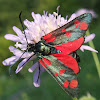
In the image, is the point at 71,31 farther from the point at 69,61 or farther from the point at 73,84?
the point at 73,84

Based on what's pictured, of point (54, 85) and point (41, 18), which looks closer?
point (41, 18)

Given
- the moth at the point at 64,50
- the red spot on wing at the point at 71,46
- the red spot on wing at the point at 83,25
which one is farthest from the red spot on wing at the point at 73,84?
the red spot on wing at the point at 83,25

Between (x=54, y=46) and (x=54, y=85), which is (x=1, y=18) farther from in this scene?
(x=54, y=46)

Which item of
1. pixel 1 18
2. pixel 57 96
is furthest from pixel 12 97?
pixel 1 18

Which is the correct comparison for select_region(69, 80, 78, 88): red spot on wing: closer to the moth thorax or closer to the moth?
the moth

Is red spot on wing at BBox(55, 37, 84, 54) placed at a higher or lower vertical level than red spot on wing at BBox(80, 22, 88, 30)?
lower

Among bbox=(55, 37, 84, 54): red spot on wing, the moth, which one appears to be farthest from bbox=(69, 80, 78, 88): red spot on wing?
bbox=(55, 37, 84, 54): red spot on wing

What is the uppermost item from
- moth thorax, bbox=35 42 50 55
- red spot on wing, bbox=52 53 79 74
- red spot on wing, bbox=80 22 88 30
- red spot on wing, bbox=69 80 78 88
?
moth thorax, bbox=35 42 50 55
